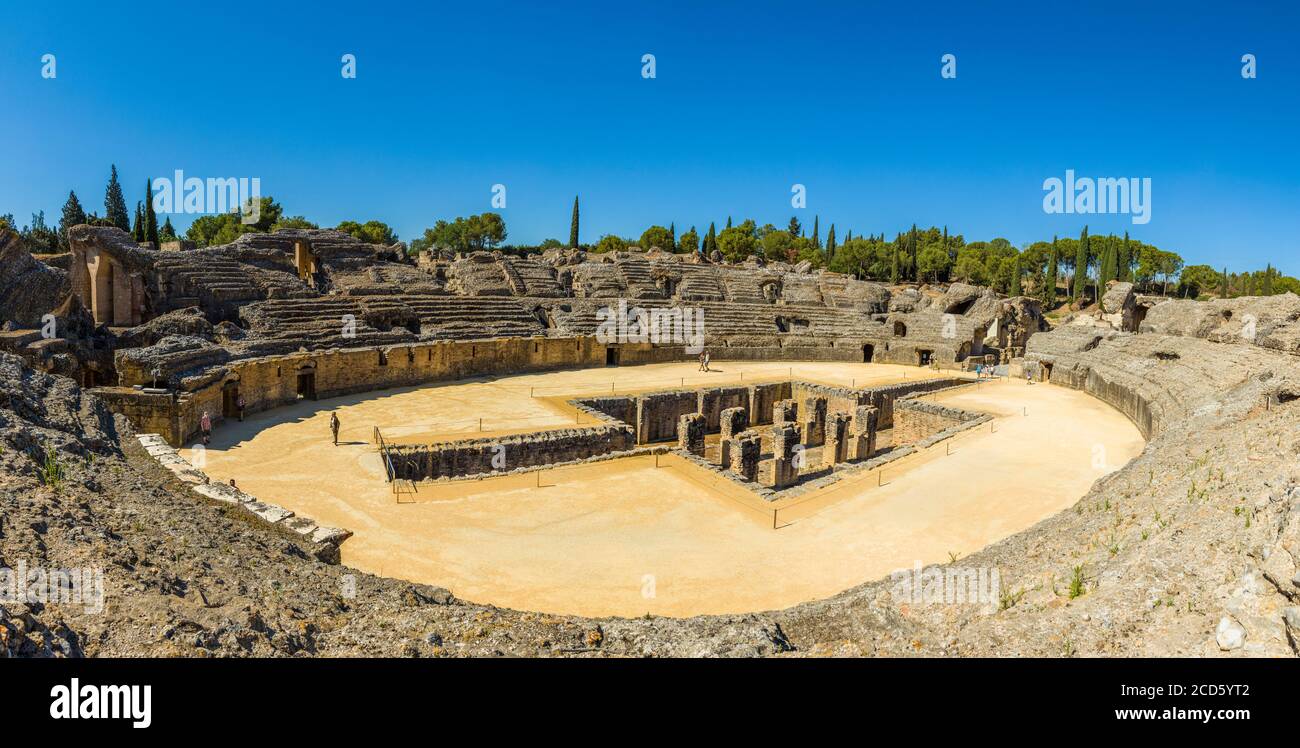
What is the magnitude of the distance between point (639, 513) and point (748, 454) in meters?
4.55

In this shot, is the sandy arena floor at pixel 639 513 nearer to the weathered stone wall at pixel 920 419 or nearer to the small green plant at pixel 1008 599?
the weathered stone wall at pixel 920 419

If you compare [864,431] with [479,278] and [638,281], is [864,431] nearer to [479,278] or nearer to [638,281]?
[638,281]

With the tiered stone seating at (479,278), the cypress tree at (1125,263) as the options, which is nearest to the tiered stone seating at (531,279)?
the tiered stone seating at (479,278)

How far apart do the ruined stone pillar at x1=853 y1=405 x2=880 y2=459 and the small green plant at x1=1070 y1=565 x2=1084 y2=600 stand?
12.3 m

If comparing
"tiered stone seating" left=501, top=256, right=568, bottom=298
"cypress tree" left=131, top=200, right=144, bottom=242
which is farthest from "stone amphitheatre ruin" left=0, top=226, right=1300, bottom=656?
"cypress tree" left=131, top=200, right=144, bottom=242

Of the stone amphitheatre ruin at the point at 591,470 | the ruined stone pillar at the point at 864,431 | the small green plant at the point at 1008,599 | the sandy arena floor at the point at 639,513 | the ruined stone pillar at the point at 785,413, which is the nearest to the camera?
the stone amphitheatre ruin at the point at 591,470

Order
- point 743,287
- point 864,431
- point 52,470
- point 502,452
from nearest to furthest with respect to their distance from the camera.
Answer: point 52,470 → point 502,452 → point 864,431 → point 743,287

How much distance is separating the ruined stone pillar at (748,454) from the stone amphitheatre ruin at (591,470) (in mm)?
68

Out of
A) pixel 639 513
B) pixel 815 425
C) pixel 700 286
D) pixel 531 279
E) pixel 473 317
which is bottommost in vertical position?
pixel 639 513

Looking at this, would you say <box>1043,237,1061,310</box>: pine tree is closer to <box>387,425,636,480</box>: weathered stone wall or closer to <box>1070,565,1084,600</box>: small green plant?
<box>387,425,636,480</box>: weathered stone wall

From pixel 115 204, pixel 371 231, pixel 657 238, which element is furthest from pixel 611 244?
pixel 115 204

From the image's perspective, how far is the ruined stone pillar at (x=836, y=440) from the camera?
17.7m

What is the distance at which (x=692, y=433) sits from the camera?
56.2 ft

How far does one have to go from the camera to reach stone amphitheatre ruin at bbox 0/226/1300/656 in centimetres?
476
